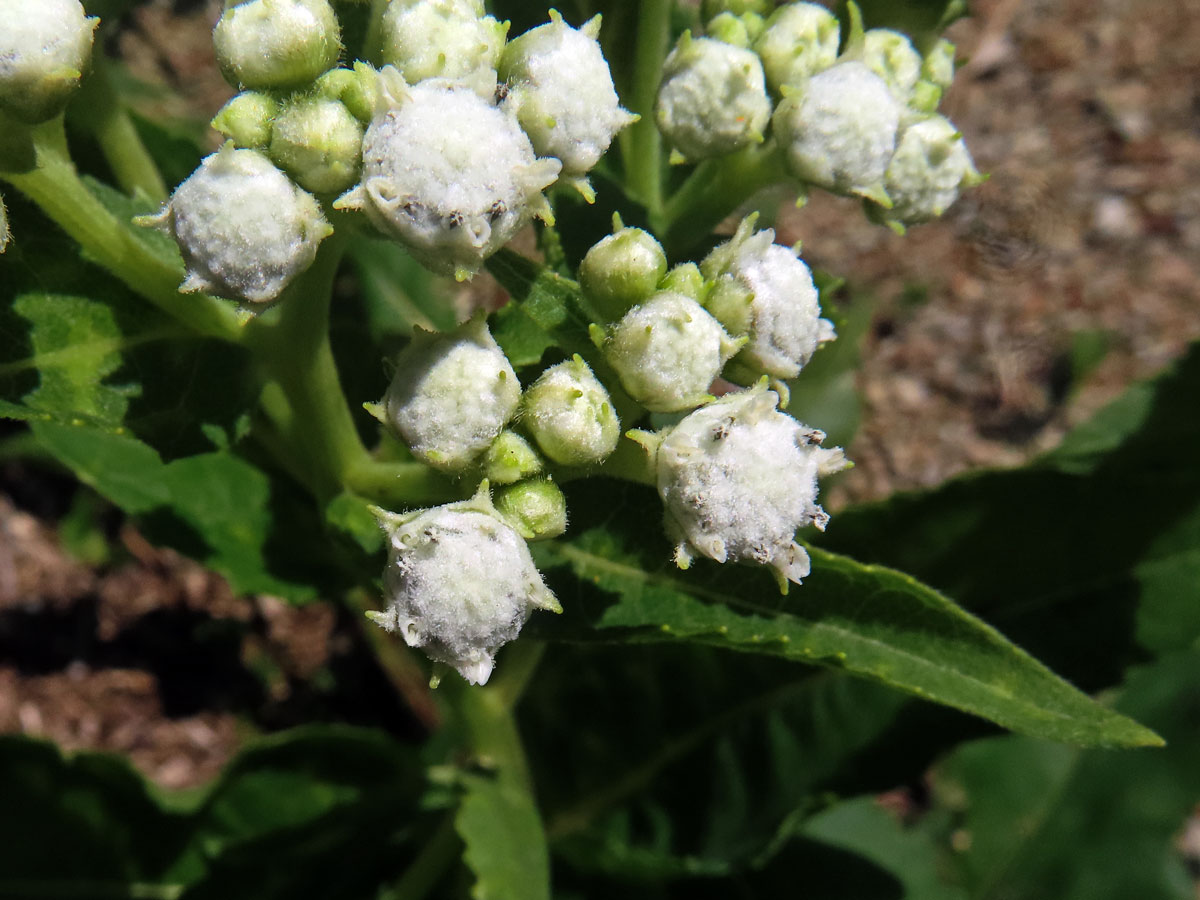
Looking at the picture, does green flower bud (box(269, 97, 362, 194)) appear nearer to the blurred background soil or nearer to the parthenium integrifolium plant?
the parthenium integrifolium plant

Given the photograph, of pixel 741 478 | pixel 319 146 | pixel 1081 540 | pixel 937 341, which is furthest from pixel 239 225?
pixel 937 341

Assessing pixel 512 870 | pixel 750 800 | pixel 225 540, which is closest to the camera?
pixel 512 870

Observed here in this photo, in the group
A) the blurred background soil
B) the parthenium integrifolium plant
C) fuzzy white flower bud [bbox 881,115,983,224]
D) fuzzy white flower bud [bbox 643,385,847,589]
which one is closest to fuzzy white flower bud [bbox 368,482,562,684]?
the parthenium integrifolium plant

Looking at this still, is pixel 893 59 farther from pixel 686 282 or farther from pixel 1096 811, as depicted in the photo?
pixel 1096 811

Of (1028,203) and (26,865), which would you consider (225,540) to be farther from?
(1028,203)

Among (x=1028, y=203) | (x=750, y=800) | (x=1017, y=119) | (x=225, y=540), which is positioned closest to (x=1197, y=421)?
(x=750, y=800)

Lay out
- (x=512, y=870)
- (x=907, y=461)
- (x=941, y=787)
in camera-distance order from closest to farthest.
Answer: (x=512, y=870)
(x=941, y=787)
(x=907, y=461)
